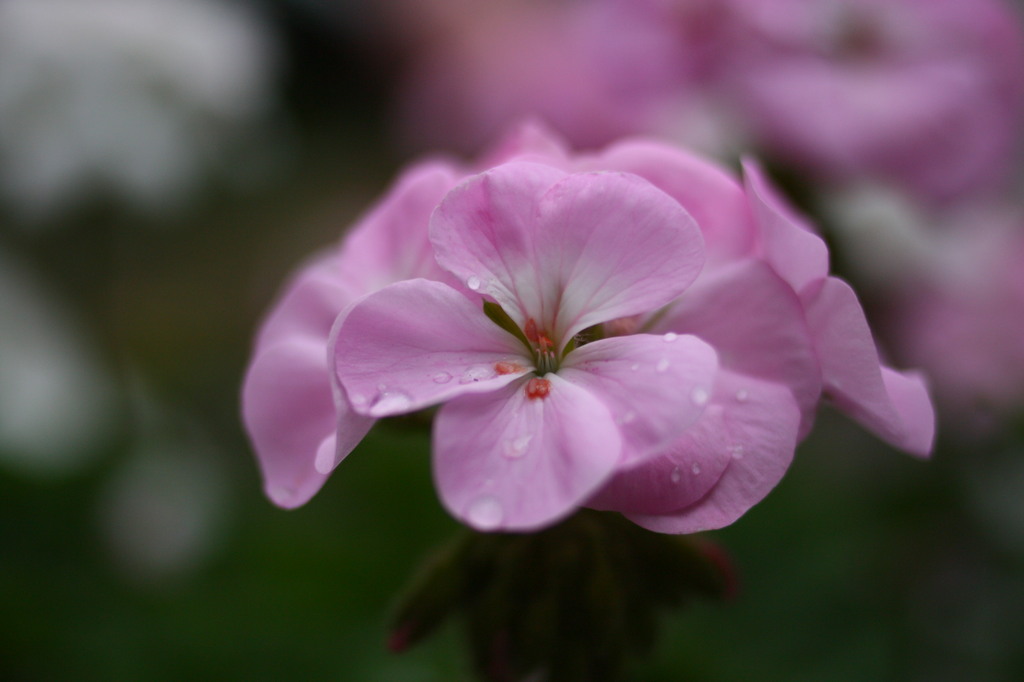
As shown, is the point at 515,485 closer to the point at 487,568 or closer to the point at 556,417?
the point at 556,417


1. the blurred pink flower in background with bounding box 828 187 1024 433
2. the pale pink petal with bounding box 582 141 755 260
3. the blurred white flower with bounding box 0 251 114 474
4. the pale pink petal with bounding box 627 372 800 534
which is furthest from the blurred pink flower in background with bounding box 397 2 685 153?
the blurred white flower with bounding box 0 251 114 474

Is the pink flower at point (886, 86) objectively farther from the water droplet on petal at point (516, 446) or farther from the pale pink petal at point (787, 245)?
the water droplet on petal at point (516, 446)

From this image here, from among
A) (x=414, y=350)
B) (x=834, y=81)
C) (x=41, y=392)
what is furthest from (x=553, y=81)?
(x=414, y=350)

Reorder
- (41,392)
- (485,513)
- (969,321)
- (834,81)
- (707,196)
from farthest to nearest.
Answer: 1. (41,392)
2. (969,321)
3. (834,81)
4. (707,196)
5. (485,513)

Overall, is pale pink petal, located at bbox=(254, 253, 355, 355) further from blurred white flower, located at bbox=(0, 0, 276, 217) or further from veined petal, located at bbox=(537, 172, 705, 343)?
blurred white flower, located at bbox=(0, 0, 276, 217)

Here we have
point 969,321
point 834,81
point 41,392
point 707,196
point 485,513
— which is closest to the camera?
point 485,513

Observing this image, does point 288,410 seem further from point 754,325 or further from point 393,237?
point 754,325

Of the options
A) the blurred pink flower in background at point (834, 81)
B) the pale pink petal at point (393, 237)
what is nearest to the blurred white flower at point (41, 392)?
the blurred pink flower in background at point (834, 81)
